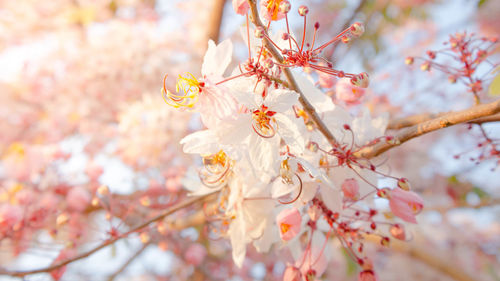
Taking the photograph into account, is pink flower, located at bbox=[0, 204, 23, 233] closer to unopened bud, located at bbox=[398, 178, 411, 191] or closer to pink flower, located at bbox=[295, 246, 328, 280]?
pink flower, located at bbox=[295, 246, 328, 280]

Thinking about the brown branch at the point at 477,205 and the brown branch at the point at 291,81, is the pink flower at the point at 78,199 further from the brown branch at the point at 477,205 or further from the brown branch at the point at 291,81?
the brown branch at the point at 477,205

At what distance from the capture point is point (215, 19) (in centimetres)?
124

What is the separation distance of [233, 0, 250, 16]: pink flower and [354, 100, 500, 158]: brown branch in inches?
10.2

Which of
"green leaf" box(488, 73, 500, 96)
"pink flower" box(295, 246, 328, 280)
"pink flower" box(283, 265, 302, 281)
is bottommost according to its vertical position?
"pink flower" box(283, 265, 302, 281)

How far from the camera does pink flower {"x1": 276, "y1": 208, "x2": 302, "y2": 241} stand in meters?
0.51

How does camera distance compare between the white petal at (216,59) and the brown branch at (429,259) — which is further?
the brown branch at (429,259)

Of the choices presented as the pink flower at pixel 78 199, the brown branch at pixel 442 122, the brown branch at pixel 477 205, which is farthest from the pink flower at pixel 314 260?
the brown branch at pixel 477 205

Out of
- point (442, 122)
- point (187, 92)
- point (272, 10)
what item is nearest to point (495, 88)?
point (442, 122)

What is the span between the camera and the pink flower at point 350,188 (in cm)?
→ 51

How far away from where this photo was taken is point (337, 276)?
2.43m

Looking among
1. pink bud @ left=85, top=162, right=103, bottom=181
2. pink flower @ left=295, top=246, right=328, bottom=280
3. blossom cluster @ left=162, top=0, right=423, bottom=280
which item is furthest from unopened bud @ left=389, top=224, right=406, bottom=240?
pink bud @ left=85, top=162, right=103, bottom=181

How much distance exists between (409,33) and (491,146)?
2797 millimetres

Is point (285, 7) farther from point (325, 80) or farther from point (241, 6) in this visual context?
point (325, 80)

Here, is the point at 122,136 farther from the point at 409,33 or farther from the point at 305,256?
the point at 409,33
